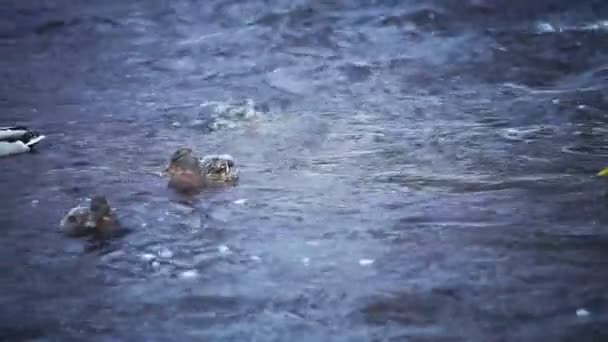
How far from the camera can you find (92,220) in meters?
5.50

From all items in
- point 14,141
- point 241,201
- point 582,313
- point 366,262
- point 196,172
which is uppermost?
point 14,141

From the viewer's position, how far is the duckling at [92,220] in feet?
18.1

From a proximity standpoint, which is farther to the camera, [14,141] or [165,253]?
[14,141]

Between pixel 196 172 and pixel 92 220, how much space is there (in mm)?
963

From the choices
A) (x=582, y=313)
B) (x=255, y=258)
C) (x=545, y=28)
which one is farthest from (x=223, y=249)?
(x=545, y=28)

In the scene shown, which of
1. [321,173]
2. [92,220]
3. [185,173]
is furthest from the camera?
[321,173]

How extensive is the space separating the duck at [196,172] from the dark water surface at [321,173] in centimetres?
11

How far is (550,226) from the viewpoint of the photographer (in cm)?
545

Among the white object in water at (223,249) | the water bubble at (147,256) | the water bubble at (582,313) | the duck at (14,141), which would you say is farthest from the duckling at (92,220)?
the water bubble at (582,313)

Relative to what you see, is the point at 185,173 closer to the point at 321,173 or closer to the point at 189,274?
the point at 321,173

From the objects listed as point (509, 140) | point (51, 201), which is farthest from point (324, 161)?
point (51, 201)

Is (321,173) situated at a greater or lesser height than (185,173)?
lesser

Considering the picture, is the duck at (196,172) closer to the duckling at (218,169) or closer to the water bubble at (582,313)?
the duckling at (218,169)

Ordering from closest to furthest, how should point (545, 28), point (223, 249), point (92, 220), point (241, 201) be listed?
point (223, 249) < point (92, 220) < point (241, 201) < point (545, 28)
